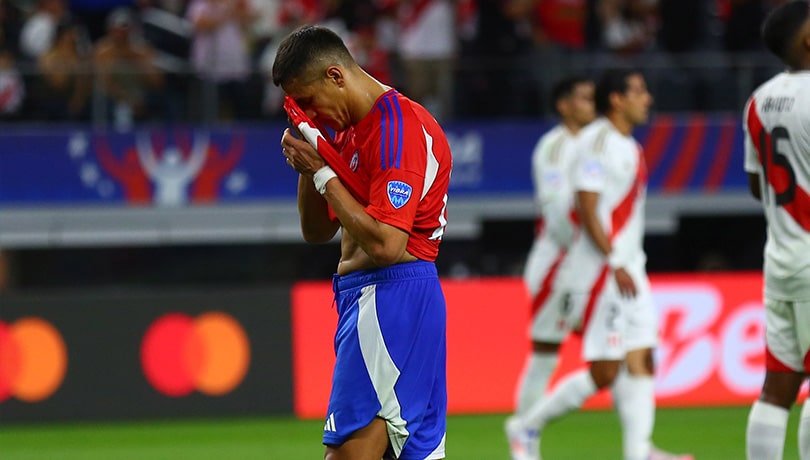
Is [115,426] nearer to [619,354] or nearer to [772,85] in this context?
[619,354]

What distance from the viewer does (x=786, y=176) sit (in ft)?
19.4

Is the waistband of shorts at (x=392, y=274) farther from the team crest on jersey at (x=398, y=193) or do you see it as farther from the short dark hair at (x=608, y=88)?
the short dark hair at (x=608, y=88)

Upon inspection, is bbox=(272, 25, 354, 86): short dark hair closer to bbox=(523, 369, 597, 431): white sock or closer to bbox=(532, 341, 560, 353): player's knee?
bbox=(523, 369, 597, 431): white sock

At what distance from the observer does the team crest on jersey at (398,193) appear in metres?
4.54

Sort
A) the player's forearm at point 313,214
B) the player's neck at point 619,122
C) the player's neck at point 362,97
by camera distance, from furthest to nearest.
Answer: the player's neck at point 619,122 → the player's forearm at point 313,214 → the player's neck at point 362,97

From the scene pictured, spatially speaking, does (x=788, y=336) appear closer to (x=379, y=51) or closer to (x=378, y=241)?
(x=378, y=241)

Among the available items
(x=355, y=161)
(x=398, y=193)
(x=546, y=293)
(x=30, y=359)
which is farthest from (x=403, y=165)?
(x=30, y=359)

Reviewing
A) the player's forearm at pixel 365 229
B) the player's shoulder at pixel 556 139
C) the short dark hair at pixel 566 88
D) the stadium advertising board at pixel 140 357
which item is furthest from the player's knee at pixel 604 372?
the stadium advertising board at pixel 140 357

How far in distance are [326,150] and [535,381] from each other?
14.4ft

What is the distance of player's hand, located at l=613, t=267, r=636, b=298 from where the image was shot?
7730 millimetres

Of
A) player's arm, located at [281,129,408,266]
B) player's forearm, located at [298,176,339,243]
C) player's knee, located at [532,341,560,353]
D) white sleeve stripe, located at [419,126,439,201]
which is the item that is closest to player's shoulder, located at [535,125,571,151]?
player's knee, located at [532,341,560,353]

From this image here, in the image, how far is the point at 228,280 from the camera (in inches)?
611

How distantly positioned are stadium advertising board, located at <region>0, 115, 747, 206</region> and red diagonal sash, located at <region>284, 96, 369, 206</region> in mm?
9231

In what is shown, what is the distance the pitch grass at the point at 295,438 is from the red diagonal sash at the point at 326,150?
177 inches
